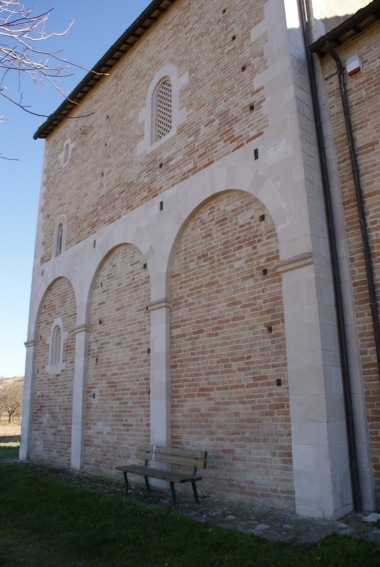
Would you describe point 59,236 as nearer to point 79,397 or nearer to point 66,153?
point 66,153

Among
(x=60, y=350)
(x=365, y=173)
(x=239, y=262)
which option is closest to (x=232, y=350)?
(x=239, y=262)

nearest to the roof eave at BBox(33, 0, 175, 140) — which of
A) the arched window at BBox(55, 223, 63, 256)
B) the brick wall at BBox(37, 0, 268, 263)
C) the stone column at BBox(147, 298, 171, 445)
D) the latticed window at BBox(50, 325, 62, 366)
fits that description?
the brick wall at BBox(37, 0, 268, 263)

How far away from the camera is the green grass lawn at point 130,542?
429 cm

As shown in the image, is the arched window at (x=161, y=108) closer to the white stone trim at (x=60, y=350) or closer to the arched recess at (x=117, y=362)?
the arched recess at (x=117, y=362)

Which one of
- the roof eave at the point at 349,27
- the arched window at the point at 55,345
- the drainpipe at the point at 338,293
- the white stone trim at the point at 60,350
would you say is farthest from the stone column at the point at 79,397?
the roof eave at the point at 349,27

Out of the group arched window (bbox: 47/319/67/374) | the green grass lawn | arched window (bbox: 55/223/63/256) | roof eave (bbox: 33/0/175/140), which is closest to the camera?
the green grass lawn

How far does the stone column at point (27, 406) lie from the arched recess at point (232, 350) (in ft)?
21.2

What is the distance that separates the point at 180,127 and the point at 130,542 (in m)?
7.24

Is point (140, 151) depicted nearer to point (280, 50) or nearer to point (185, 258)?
point (185, 258)

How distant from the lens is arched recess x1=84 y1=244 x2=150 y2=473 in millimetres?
8789

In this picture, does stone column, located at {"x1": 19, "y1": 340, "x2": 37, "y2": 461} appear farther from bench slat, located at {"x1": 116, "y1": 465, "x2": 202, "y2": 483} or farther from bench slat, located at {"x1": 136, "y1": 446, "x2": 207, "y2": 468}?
bench slat, located at {"x1": 116, "y1": 465, "x2": 202, "y2": 483}

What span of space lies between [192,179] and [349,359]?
4337mm

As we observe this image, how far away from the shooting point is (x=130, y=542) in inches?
201

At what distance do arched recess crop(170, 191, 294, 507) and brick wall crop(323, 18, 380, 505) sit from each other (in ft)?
3.40
